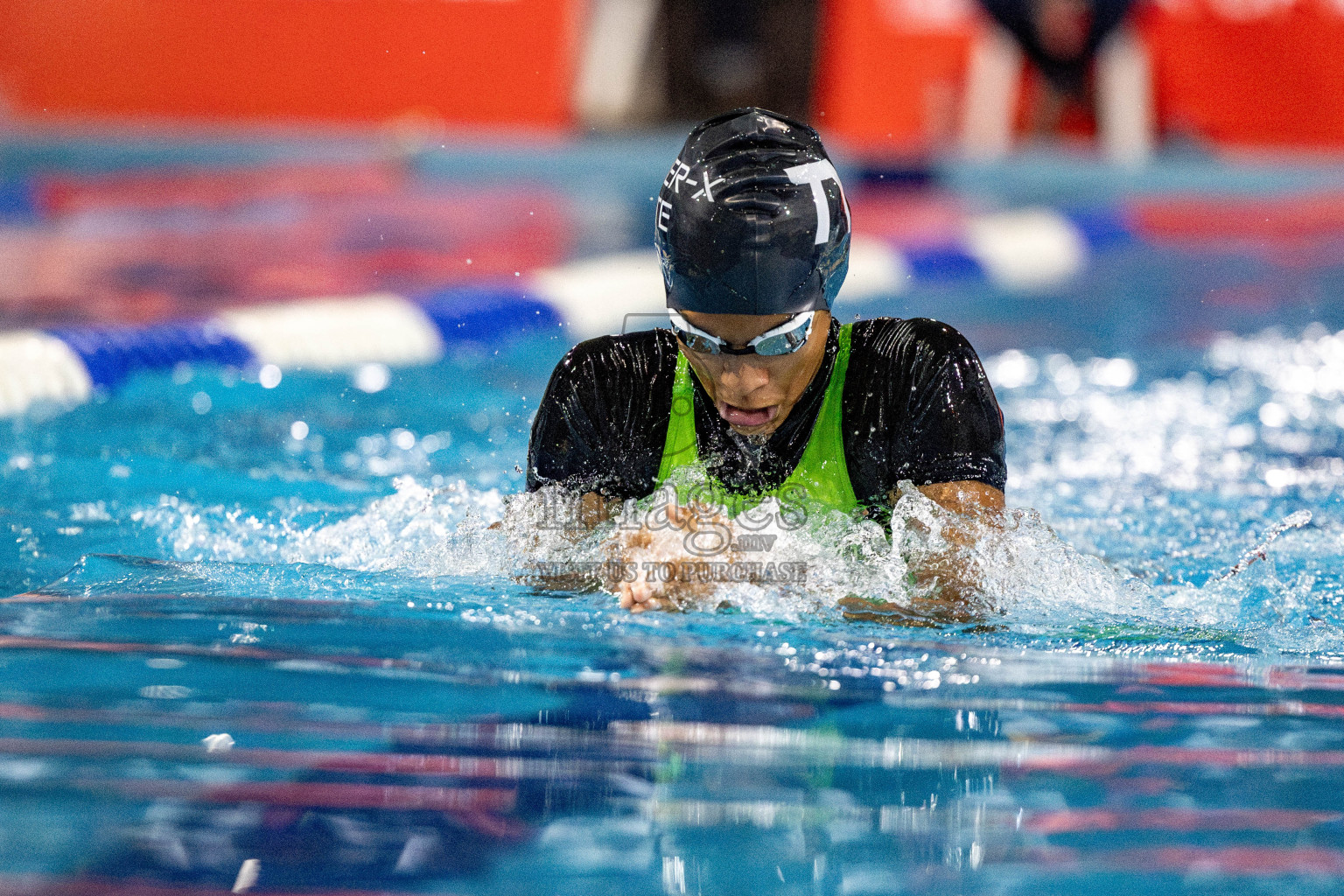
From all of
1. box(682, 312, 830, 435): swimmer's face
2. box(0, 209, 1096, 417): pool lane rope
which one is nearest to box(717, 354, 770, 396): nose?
box(682, 312, 830, 435): swimmer's face

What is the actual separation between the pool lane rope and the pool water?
146 centimetres

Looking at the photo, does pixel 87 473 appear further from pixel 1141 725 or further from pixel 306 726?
pixel 1141 725

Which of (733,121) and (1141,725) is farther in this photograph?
(733,121)

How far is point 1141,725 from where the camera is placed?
2021mm

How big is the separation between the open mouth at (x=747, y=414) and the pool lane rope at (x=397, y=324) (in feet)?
4.98

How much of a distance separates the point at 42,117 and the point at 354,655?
11.2 m

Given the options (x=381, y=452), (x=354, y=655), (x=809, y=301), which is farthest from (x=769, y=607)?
(x=381, y=452)

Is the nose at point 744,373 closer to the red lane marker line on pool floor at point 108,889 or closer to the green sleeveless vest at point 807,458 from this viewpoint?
the green sleeveless vest at point 807,458

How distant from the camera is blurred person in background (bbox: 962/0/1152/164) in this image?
10.4 m

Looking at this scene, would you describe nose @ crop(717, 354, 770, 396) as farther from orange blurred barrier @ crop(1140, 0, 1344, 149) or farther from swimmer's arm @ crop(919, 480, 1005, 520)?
orange blurred barrier @ crop(1140, 0, 1344, 149)

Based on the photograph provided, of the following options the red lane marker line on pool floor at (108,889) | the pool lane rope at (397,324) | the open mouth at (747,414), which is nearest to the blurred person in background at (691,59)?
the pool lane rope at (397,324)

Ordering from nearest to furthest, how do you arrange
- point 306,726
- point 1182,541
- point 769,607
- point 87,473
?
point 306,726, point 769,607, point 1182,541, point 87,473

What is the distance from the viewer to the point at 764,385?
2.22m

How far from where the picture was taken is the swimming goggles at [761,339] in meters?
2.19
